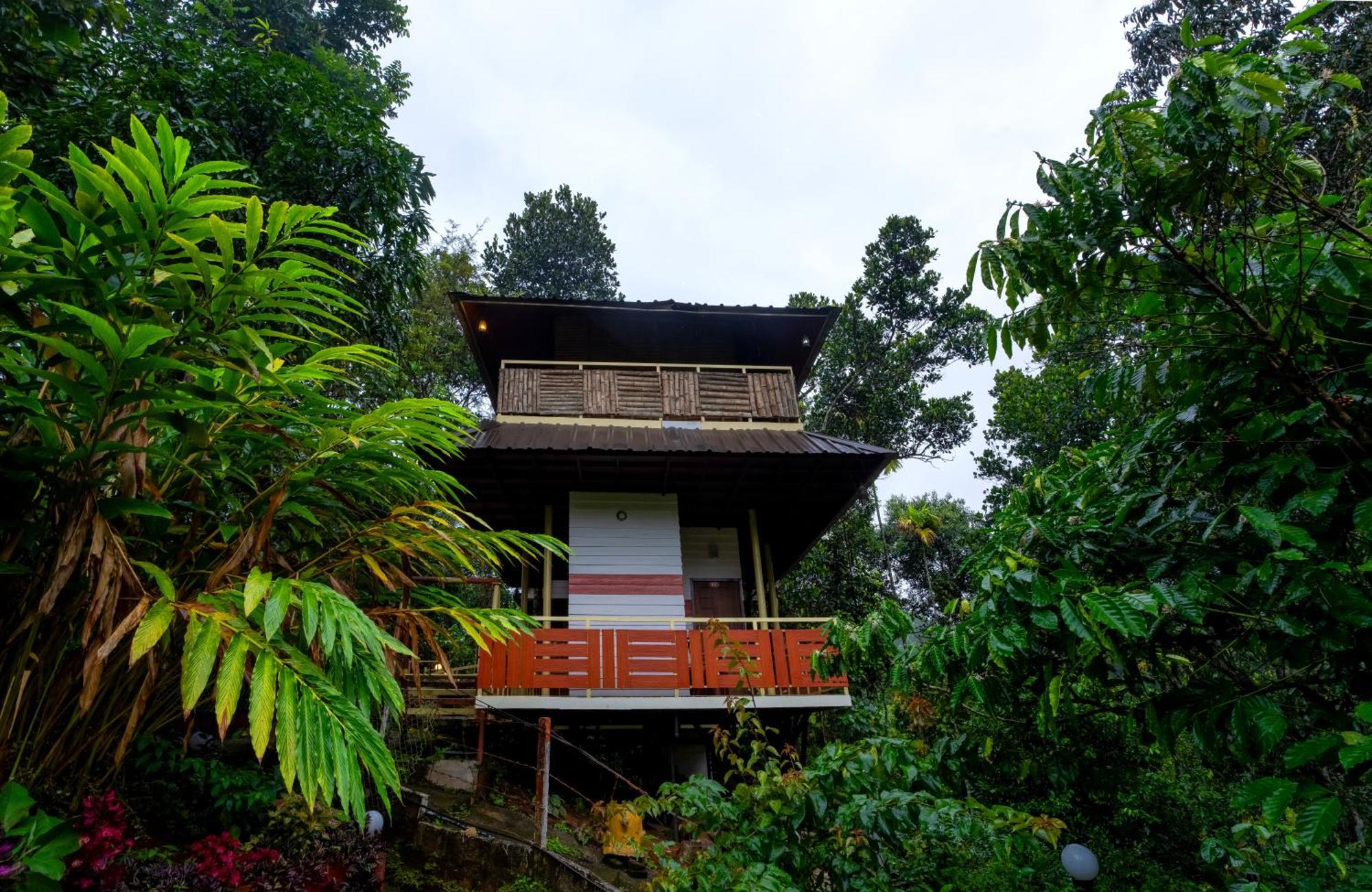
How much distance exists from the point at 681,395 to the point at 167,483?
736 cm

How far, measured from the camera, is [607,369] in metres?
9.83

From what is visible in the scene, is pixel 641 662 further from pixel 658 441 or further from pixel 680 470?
pixel 658 441

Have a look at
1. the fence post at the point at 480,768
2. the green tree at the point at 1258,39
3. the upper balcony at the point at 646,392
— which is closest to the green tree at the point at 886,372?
the green tree at the point at 1258,39

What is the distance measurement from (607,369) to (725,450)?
2737 millimetres

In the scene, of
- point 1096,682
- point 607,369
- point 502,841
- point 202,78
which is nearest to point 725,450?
point 607,369

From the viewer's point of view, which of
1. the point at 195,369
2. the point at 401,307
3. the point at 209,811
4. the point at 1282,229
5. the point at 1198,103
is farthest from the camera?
the point at 401,307

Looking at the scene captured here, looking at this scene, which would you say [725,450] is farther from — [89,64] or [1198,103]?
[89,64]

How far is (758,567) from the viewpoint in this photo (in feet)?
29.2

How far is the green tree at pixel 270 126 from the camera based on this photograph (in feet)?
22.8

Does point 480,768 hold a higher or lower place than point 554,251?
lower

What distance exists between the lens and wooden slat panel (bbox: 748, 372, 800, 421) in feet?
31.7

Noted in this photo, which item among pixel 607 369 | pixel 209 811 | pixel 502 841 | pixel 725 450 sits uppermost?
pixel 607 369

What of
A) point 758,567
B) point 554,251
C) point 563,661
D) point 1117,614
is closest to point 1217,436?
point 1117,614

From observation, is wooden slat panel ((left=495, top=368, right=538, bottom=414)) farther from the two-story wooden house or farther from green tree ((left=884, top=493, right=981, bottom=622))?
green tree ((left=884, top=493, right=981, bottom=622))
